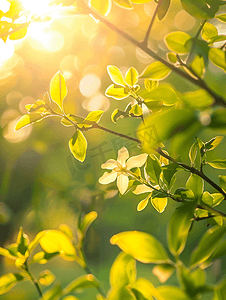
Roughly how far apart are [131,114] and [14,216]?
7.58 ft

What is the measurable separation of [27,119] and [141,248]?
218 millimetres

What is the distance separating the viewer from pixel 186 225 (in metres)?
0.18

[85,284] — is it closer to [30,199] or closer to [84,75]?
[30,199]

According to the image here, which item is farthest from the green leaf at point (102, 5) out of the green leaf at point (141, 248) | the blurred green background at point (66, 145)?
the blurred green background at point (66, 145)

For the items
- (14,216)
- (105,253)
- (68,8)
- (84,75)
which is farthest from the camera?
(84,75)

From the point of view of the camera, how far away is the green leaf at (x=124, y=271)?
0.68 ft

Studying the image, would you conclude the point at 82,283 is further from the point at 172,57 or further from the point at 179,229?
the point at 172,57

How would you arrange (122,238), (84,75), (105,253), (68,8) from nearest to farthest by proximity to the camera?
(122,238), (68,8), (105,253), (84,75)

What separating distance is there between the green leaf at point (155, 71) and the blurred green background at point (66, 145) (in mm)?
1529

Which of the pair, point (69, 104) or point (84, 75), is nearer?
point (69, 104)

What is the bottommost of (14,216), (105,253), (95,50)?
(105,253)

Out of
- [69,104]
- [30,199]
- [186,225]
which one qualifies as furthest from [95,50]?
[186,225]

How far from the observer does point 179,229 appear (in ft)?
0.58

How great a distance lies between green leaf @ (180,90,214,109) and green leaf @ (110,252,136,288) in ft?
0.45
